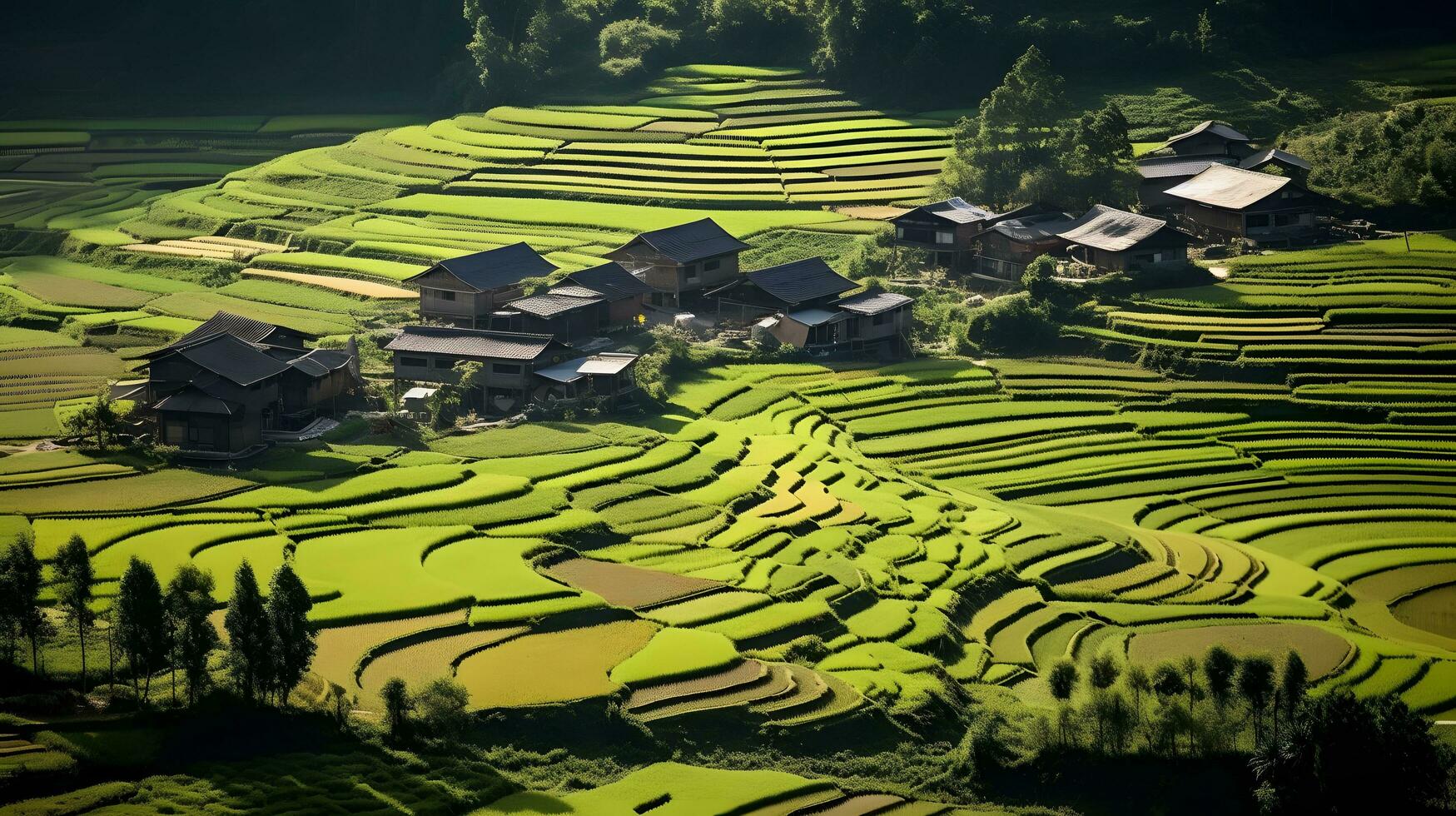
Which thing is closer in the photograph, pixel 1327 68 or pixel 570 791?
pixel 570 791

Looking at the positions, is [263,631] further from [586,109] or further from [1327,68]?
[1327,68]

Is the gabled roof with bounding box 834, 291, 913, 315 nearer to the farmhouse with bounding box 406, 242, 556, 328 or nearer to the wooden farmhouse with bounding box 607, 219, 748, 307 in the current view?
the wooden farmhouse with bounding box 607, 219, 748, 307

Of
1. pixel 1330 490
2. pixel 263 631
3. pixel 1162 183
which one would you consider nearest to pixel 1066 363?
pixel 1330 490

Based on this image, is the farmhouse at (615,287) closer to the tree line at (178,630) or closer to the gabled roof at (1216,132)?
the gabled roof at (1216,132)

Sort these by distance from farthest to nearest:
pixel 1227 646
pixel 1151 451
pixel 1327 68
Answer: pixel 1327 68, pixel 1151 451, pixel 1227 646

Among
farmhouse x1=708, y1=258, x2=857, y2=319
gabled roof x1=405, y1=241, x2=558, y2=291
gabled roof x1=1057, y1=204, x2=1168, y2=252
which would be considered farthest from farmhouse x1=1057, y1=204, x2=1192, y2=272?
gabled roof x1=405, y1=241, x2=558, y2=291

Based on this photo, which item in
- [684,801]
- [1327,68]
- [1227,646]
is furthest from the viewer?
[1327,68]
